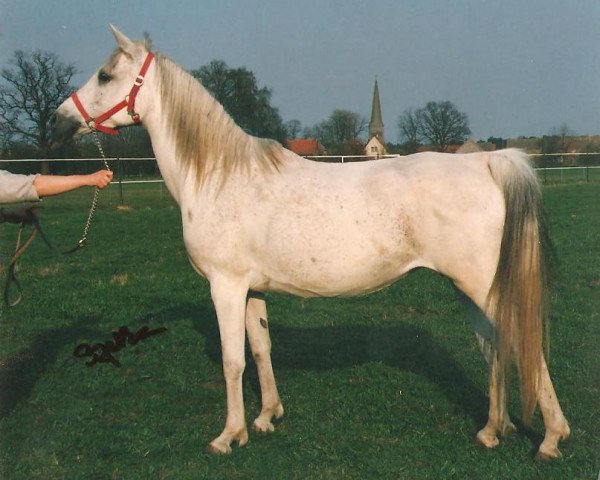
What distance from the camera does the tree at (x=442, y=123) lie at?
19.9 ft

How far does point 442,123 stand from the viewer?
6.28 metres

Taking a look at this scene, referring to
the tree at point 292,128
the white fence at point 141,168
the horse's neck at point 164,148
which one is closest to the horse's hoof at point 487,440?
the horse's neck at point 164,148

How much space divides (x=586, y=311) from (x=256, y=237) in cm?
497

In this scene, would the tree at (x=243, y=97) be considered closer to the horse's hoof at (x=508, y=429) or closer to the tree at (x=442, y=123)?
the tree at (x=442, y=123)

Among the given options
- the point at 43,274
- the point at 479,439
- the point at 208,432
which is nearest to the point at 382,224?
the point at 479,439

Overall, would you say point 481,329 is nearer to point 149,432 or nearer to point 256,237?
point 256,237

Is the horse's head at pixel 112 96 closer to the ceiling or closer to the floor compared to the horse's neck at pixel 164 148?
closer to the ceiling

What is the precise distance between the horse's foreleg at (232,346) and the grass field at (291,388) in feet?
0.42

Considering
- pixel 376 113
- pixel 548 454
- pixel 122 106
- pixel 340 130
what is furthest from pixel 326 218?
pixel 340 130

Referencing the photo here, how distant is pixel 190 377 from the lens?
5293 millimetres

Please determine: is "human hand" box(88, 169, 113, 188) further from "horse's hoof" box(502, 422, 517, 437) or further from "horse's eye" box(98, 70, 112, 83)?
"horse's hoof" box(502, 422, 517, 437)

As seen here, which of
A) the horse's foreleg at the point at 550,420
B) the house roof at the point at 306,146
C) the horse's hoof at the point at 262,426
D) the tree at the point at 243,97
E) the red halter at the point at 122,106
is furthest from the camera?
the house roof at the point at 306,146
